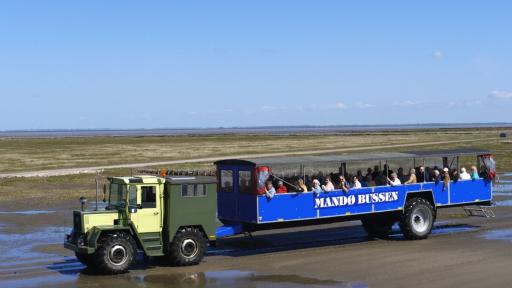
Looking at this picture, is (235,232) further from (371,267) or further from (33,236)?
(33,236)

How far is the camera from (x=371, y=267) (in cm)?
1647

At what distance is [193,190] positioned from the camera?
16.9 metres

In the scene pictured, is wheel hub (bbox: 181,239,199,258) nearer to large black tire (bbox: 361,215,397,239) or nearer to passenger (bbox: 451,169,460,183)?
large black tire (bbox: 361,215,397,239)

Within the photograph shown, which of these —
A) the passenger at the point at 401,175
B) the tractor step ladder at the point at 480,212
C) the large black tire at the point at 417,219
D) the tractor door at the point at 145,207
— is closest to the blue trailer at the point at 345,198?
the large black tire at the point at 417,219

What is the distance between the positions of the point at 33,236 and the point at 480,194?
15113mm

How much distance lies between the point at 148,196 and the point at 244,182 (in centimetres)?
324

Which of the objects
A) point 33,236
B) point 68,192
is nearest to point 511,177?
point 68,192

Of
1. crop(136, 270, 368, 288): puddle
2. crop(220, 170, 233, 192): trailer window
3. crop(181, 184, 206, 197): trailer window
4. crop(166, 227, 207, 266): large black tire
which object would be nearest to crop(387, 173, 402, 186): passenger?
crop(220, 170, 233, 192): trailer window

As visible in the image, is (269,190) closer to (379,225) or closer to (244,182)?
(244,182)

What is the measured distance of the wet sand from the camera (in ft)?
49.5

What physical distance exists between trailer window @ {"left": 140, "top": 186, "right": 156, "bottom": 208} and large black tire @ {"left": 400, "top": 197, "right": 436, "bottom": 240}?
825 centimetres

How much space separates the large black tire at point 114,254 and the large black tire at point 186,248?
3.62 feet

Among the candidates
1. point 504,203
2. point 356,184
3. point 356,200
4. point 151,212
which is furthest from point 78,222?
point 504,203

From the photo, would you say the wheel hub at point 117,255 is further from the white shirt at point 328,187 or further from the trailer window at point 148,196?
the white shirt at point 328,187
